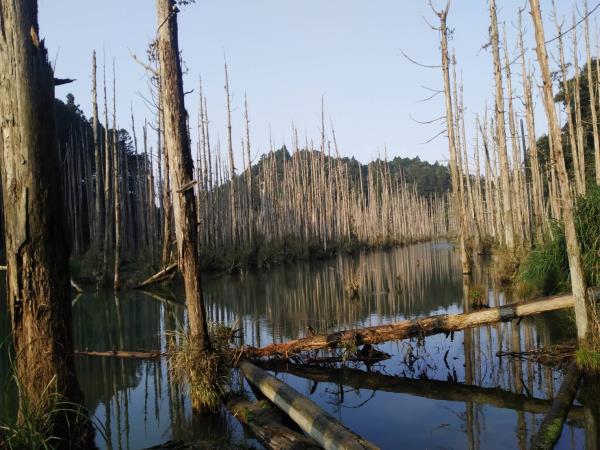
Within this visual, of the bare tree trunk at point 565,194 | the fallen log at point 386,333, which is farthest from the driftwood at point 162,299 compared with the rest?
the bare tree trunk at point 565,194

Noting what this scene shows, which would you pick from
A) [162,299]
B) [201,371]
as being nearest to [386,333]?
[201,371]

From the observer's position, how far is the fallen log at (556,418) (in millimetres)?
3749

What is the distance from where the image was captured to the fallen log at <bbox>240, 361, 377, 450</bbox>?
3.42 meters

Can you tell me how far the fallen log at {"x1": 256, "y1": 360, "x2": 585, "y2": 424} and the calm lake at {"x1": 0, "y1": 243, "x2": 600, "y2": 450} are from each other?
13 millimetres

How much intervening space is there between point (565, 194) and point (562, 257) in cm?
413

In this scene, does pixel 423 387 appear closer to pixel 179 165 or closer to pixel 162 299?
pixel 179 165

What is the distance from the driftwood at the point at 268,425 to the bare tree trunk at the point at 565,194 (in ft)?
11.2

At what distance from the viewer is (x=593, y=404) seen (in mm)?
4535

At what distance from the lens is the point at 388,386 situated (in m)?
5.85

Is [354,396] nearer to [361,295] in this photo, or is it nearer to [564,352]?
[564,352]

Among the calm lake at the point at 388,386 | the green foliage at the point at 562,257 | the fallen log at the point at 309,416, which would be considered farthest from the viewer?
the green foliage at the point at 562,257

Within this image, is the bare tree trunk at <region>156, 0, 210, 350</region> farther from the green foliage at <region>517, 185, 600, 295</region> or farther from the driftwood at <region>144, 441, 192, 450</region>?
the green foliage at <region>517, 185, 600, 295</region>

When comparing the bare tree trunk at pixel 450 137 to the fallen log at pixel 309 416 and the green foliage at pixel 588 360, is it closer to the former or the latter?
the green foliage at pixel 588 360

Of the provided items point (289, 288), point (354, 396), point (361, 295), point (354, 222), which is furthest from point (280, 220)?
point (354, 396)
